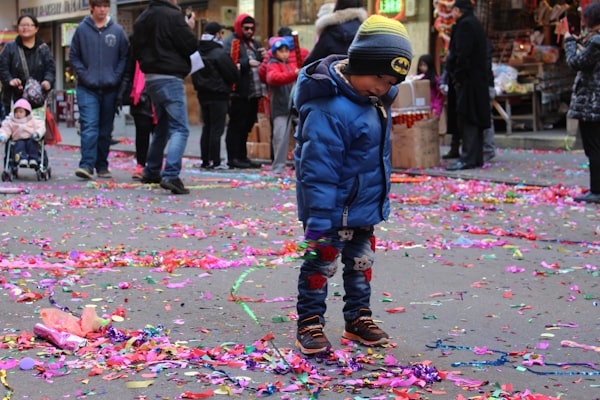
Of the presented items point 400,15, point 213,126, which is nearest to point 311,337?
point 213,126

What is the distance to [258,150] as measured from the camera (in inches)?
547

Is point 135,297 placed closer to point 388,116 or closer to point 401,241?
point 388,116

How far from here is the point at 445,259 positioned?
20.3 feet

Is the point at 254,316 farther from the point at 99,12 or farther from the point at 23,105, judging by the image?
the point at 23,105

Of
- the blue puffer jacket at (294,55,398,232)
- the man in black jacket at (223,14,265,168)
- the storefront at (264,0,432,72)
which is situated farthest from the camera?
the storefront at (264,0,432,72)

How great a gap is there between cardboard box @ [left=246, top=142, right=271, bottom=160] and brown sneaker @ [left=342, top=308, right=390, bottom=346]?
31.6ft

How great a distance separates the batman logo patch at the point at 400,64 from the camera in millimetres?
3844

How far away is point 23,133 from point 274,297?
663 centimetres

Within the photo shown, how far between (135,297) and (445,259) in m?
2.19

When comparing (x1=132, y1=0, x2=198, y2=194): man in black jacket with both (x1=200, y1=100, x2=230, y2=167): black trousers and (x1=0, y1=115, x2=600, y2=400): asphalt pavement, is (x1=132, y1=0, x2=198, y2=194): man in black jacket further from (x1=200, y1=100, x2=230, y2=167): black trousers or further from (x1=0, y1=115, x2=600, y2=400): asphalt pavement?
(x1=200, y1=100, x2=230, y2=167): black trousers

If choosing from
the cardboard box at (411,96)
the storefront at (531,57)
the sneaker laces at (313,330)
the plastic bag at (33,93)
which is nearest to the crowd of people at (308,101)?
the sneaker laces at (313,330)

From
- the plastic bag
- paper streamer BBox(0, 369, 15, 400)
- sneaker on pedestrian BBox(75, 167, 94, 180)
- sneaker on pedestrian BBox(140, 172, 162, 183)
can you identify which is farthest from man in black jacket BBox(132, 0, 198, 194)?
paper streamer BBox(0, 369, 15, 400)

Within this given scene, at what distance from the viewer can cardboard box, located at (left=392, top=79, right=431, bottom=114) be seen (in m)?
11.9

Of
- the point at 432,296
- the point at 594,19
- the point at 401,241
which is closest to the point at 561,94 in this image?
the point at 594,19
